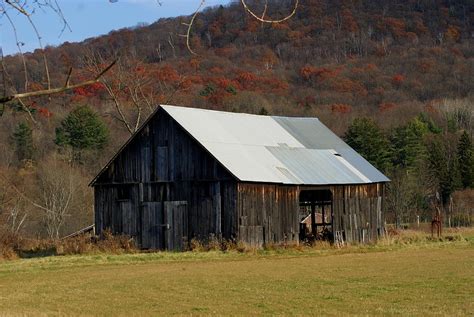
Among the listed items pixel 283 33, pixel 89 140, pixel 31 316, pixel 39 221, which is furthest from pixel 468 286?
pixel 283 33

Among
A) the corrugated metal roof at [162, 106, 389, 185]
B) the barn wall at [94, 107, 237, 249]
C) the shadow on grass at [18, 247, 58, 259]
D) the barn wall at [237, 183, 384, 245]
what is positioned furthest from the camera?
the shadow on grass at [18, 247, 58, 259]

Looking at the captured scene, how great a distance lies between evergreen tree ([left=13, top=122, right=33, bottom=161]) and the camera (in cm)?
9000

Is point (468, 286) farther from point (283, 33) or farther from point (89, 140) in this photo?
point (283, 33)

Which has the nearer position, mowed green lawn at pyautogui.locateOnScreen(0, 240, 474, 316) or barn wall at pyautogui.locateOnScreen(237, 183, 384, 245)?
mowed green lawn at pyautogui.locateOnScreen(0, 240, 474, 316)

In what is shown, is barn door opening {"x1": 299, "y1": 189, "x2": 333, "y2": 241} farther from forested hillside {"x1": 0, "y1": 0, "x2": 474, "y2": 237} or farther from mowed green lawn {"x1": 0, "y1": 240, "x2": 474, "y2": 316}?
forested hillside {"x1": 0, "y1": 0, "x2": 474, "y2": 237}

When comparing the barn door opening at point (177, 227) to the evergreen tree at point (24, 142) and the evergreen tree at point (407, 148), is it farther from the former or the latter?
the evergreen tree at point (24, 142)

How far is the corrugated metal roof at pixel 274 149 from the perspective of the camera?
134 feet

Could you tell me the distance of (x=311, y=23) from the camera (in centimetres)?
18700

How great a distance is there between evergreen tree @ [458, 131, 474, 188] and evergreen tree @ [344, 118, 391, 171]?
657 centimetres

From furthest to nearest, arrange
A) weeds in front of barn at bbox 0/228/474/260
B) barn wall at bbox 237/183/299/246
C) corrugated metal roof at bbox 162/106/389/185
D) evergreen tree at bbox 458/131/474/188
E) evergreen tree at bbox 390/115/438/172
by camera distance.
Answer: evergreen tree at bbox 390/115/438/172
evergreen tree at bbox 458/131/474/188
corrugated metal roof at bbox 162/106/389/185
barn wall at bbox 237/183/299/246
weeds in front of barn at bbox 0/228/474/260

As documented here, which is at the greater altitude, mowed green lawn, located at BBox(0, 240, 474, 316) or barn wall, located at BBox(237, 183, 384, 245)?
barn wall, located at BBox(237, 183, 384, 245)

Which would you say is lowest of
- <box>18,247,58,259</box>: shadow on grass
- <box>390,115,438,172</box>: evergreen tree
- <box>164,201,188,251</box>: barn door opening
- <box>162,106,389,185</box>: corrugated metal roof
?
<box>18,247,58,259</box>: shadow on grass

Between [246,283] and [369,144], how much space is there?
56759 millimetres

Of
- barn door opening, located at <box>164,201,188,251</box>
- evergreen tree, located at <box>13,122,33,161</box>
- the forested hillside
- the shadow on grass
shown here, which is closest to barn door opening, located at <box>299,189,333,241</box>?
barn door opening, located at <box>164,201,188,251</box>
